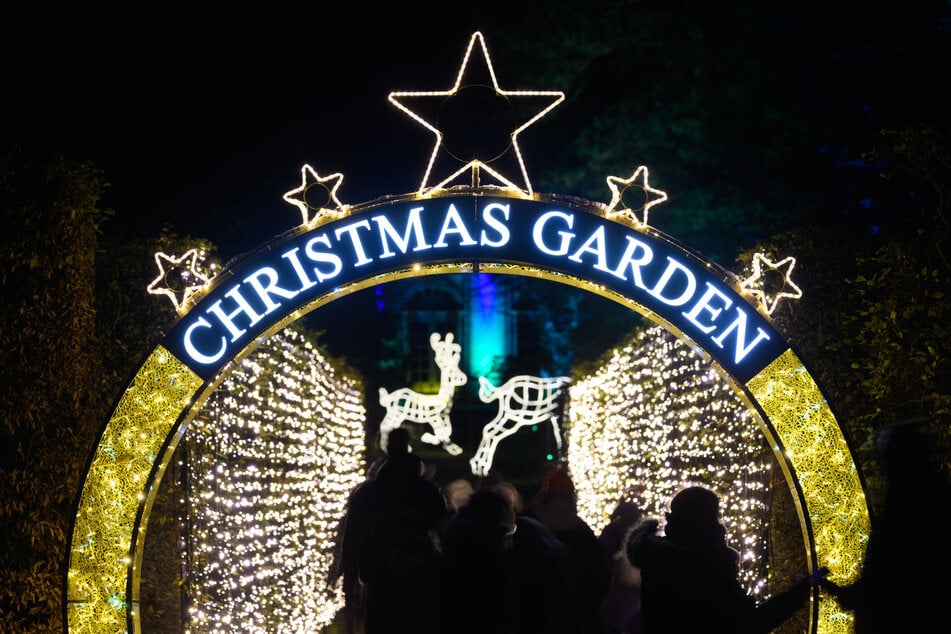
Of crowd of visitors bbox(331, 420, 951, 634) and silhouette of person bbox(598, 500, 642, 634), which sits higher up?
silhouette of person bbox(598, 500, 642, 634)

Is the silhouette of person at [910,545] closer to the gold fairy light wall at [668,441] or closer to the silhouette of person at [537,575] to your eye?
the silhouette of person at [537,575]

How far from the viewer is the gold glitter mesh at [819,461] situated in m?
7.10

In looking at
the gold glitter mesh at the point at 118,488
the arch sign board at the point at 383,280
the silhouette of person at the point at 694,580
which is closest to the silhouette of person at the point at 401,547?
the arch sign board at the point at 383,280

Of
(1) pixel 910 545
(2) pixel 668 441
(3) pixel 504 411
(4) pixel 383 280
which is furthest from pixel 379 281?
(3) pixel 504 411

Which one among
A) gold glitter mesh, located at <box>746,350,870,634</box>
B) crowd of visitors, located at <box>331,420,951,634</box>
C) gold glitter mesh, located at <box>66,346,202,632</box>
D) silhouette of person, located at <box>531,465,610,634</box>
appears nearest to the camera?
crowd of visitors, located at <box>331,420,951,634</box>

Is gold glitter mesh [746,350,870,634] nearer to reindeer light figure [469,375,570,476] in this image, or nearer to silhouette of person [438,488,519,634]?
silhouette of person [438,488,519,634]

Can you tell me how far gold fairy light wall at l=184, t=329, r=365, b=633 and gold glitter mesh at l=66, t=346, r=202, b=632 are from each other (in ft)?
5.74

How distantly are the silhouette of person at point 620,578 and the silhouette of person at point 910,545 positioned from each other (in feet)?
10.7

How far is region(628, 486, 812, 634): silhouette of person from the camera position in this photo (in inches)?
213

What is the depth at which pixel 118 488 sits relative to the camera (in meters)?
7.32

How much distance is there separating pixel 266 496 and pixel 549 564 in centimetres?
566

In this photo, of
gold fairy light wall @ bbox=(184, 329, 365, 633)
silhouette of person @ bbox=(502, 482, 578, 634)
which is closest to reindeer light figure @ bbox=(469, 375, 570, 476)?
gold fairy light wall @ bbox=(184, 329, 365, 633)

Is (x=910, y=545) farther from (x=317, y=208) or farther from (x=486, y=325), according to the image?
(x=486, y=325)

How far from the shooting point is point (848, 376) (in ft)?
27.5
